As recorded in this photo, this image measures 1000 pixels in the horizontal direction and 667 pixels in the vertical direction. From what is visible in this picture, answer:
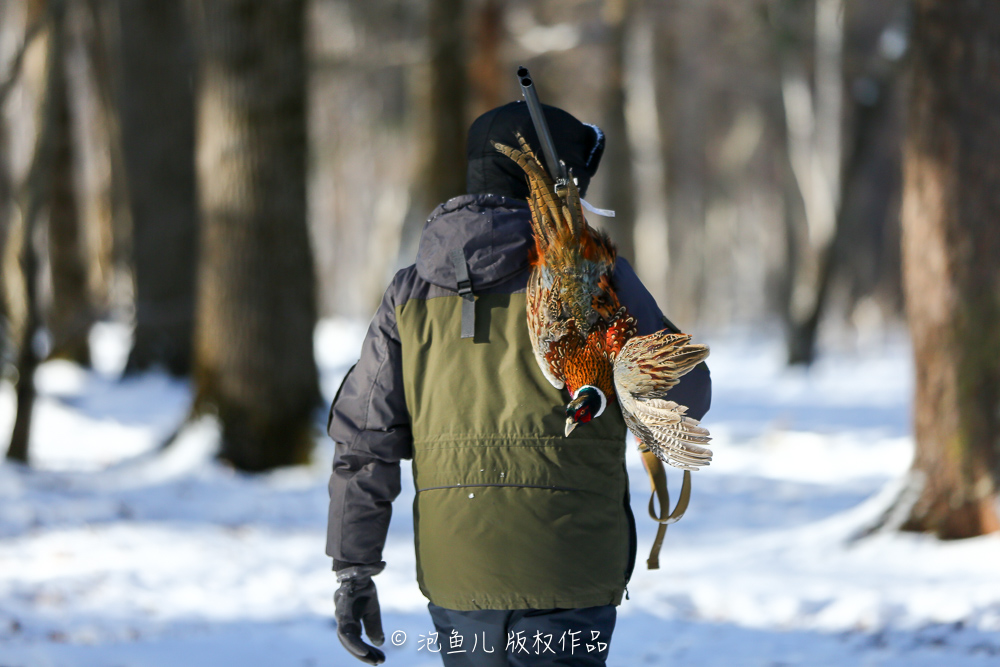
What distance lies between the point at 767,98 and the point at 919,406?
24.7 m

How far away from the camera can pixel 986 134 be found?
5145mm

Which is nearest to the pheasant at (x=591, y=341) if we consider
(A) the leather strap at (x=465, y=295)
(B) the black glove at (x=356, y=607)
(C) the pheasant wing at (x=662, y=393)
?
(C) the pheasant wing at (x=662, y=393)

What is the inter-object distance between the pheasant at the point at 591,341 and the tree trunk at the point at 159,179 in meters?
10.2

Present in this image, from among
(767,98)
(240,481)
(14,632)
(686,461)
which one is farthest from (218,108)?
(767,98)

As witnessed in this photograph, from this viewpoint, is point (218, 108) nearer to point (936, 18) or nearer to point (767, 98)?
point (936, 18)

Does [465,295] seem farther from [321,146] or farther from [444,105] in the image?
[321,146]

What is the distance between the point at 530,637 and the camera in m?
2.17

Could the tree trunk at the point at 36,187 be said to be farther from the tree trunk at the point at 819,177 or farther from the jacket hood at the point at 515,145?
the tree trunk at the point at 819,177

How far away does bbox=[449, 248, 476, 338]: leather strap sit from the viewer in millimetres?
2207

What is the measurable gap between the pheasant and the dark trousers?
418 millimetres

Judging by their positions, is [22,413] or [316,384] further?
[316,384]

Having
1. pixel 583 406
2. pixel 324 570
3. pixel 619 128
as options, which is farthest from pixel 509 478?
pixel 619 128

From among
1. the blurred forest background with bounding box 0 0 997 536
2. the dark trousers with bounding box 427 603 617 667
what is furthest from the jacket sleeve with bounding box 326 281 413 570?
the blurred forest background with bounding box 0 0 997 536

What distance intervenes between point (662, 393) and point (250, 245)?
5.82 meters
